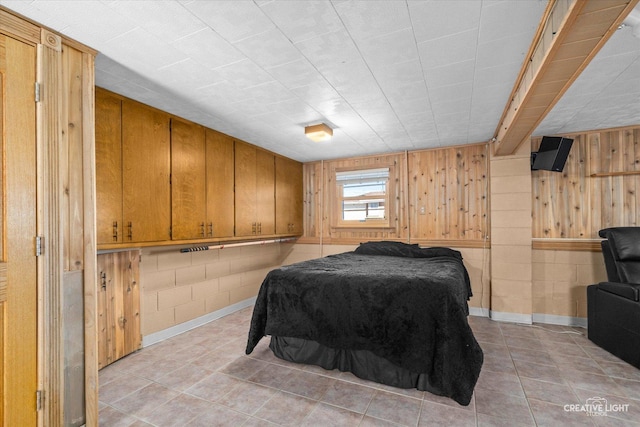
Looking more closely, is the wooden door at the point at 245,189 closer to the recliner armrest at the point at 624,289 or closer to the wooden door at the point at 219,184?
the wooden door at the point at 219,184

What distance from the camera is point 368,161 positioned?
17.0 feet

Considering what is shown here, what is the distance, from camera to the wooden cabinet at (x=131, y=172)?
99.9 inches

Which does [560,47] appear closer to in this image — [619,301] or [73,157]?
[619,301]

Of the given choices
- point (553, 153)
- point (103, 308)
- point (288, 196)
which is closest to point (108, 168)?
point (103, 308)

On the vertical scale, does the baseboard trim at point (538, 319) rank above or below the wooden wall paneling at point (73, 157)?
below

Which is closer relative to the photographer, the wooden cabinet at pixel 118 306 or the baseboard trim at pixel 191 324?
the wooden cabinet at pixel 118 306

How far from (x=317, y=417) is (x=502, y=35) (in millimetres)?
2756

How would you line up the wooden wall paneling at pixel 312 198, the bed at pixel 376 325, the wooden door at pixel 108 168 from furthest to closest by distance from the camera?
the wooden wall paneling at pixel 312 198 < the wooden door at pixel 108 168 < the bed at pixel 376 325

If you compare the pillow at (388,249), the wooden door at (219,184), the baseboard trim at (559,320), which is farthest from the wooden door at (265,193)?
the baseboard trim at (559,320)

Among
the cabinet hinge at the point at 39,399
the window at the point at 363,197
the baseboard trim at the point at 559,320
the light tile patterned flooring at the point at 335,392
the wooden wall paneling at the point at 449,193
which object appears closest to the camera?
the cabinet hinge at the point at 39,399

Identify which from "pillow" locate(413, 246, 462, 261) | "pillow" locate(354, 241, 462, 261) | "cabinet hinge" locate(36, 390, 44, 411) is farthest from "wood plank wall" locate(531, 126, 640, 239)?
"cabinet hinge" locate(36, 390, 44, 411)

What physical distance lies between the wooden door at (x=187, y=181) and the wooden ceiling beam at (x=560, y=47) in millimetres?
3235

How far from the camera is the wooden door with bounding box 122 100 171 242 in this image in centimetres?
272

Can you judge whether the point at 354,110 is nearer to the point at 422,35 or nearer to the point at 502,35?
the point at 422,35
